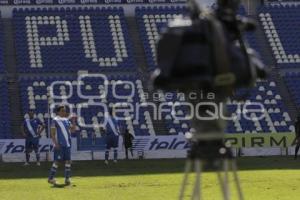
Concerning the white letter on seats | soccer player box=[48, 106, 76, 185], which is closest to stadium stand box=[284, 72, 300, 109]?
the white letter on seats

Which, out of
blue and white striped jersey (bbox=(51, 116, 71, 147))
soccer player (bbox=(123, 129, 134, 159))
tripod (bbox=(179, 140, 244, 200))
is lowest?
soccer player (bbox=(123, 129, 134, 159))

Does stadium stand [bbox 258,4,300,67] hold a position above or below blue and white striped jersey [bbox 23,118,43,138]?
above

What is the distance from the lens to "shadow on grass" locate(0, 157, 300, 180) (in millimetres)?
21812

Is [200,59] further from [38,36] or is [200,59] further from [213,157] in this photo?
[38,36]

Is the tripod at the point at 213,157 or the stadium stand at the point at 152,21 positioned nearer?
the tripod at the point at 213,157

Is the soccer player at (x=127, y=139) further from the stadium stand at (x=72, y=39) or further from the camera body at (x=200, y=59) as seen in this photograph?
the camera body at (x=200, y=59)

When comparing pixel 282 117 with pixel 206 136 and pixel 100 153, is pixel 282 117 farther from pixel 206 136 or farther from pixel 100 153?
pixel 206 136

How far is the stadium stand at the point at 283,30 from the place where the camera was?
37.4 m

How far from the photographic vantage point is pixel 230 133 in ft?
103

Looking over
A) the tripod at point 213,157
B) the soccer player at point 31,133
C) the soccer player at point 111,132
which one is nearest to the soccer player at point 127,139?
the soccer player at point 111,132

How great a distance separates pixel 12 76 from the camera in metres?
34.6

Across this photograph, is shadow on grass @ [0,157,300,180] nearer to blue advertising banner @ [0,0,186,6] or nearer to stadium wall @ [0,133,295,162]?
stadium wall @ [0,133,295,162]

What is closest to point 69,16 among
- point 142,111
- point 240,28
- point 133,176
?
→ point 142,111

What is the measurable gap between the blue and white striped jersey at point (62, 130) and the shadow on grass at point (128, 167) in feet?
13.1
